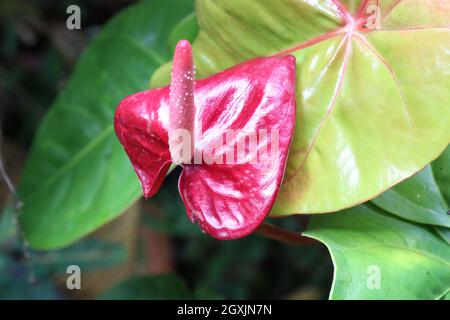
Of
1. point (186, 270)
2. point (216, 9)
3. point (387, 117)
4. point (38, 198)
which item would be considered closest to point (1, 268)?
point (38, 198)

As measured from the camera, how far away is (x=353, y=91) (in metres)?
0.56

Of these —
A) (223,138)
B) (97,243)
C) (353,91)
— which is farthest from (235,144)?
(97,243)

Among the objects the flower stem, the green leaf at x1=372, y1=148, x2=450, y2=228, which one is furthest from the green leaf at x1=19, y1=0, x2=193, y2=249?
the green leaf at x1=372, y1=148, x2=450, y2=228

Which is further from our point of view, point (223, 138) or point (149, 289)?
point (149, 289)

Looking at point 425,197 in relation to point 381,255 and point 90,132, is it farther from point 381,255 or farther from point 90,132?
point 90,132

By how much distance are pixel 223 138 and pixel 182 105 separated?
5 centimetres

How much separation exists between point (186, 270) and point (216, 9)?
1.04 m

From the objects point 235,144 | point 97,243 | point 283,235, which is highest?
point 235,144

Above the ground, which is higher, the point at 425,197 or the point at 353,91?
the point at 353,91

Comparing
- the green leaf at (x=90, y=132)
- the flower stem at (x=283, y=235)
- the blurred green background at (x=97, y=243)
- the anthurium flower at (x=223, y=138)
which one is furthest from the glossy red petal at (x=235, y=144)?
the blurred green background at (x=97, y=243)

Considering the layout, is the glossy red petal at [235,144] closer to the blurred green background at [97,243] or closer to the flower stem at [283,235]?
the flower stem at [283,235]

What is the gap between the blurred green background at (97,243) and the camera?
1.19 meters

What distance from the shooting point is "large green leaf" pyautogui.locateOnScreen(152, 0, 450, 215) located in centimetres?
52

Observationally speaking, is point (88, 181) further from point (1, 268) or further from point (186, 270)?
point (186, 270)
